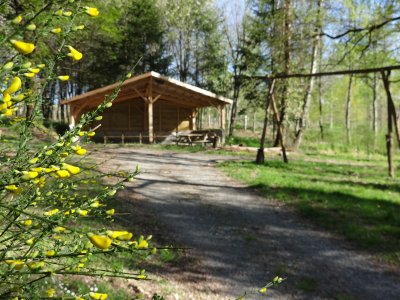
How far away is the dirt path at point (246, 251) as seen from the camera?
500cm

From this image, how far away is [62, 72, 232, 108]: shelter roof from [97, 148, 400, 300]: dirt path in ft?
43.1

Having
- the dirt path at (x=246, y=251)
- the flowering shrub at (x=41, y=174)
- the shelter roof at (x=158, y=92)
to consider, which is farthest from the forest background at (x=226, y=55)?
the flowering shrub at (x=41, y=174)

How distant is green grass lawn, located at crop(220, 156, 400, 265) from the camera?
6.90 metres

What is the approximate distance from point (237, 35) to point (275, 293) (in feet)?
112

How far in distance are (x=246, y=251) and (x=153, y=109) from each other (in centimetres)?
2502

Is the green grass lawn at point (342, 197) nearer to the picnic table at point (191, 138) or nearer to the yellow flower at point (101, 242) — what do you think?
the yellow flower at point (101, 242)

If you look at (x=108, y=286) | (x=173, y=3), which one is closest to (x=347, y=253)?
(x=108, y=286)

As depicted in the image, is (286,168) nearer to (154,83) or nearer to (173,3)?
(154,83)

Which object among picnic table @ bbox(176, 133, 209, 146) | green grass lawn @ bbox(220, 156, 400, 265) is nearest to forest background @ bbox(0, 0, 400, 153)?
picnic table @ bbox(176, 133, 209, 146)

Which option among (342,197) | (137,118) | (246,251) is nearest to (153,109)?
(137,118)

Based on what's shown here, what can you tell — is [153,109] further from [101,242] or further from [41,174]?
[101,242]

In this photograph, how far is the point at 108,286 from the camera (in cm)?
423

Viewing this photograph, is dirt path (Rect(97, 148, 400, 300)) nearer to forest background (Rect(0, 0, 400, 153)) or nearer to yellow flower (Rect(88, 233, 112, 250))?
yellow flower (Rect(88, 233, 112, 250))

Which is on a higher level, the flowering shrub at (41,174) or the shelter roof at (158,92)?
the shelter roof at (158,92)
